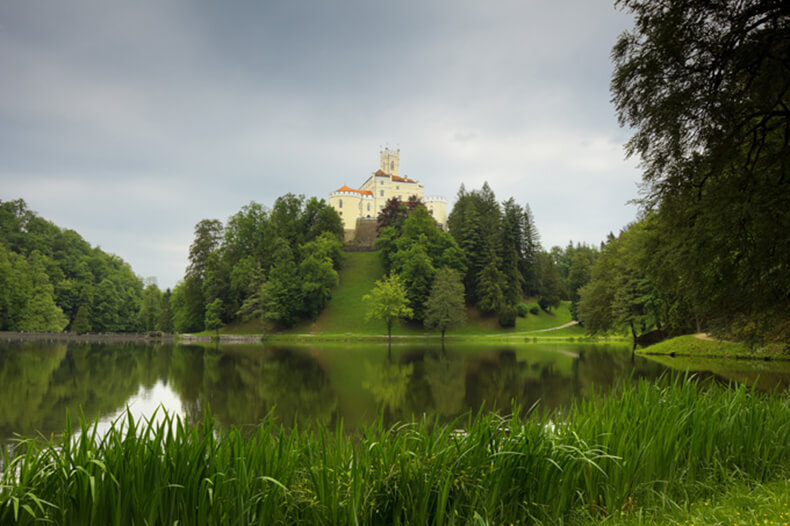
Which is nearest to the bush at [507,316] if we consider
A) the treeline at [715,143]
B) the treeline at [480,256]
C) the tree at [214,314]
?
the treeline at [480,256]

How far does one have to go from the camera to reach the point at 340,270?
66625mm

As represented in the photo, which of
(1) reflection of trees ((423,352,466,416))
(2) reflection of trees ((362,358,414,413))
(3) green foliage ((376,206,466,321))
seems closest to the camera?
(1) reflection of trees ((423,352,466,416))

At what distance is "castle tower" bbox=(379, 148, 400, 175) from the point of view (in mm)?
105625

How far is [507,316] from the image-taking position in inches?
2115

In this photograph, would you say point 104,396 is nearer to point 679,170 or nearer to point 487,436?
point 487,436

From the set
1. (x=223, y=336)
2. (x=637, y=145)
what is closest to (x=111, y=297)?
(x=223, y=336)

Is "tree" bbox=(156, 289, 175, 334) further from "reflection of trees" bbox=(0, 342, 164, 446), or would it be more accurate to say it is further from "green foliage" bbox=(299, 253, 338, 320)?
"reflection of trees" bbox=(0, 342, 164, 446)

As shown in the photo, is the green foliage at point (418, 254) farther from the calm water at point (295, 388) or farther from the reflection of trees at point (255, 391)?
the reflection of trees at point (255, 391)

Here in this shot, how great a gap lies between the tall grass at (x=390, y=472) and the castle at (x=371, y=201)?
3206 inches

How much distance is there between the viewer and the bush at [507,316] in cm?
5363

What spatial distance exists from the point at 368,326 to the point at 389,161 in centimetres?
5957

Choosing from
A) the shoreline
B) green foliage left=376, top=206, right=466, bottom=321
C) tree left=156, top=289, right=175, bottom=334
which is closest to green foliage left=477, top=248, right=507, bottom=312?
green foliage left=376, top=206, right=466, bottom=321

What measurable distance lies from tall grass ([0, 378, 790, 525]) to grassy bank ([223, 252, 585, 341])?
43268 mm

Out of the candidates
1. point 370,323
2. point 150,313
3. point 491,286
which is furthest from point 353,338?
point 150,313
